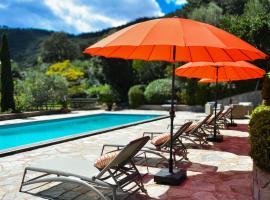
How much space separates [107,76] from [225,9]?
14906 mm

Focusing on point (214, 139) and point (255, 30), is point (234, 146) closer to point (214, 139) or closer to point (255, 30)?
point (214, 139)

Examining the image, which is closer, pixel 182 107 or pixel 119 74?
pixel 182 107

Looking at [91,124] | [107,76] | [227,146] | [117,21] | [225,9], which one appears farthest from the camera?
[117,21]

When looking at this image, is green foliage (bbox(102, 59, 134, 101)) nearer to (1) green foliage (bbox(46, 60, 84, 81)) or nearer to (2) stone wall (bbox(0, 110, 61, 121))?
(1) green foliage (bbox(46, 60, 84, 81))

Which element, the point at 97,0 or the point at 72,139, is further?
the point at 97,0

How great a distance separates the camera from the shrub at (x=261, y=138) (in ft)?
13.5

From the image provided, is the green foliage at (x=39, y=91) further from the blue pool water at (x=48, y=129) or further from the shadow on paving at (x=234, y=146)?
the shadow on paving at (x=234, y=146)

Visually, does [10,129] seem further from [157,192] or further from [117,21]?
[117,21]

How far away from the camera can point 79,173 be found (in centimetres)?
441

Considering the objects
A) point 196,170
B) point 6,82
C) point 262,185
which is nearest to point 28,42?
point 6,82

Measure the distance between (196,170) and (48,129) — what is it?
402 inches

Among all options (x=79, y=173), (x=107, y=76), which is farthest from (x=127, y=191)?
(x=107, y=76)

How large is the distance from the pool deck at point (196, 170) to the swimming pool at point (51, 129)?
2.53 m

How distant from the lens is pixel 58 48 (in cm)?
6581
